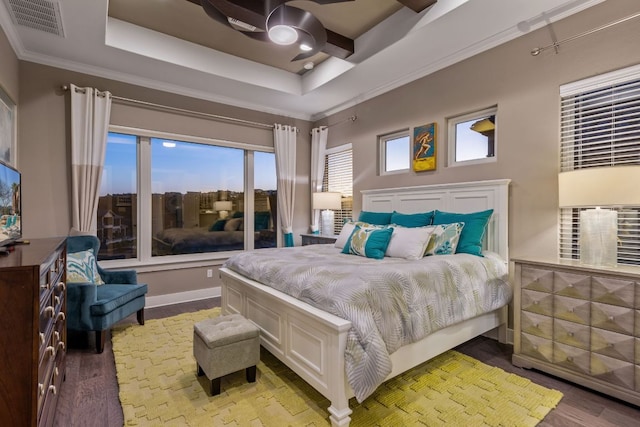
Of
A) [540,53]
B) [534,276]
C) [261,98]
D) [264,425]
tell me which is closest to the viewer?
[264,425]

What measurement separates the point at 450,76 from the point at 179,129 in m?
3.47

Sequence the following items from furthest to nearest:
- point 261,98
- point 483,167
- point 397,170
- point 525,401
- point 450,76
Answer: point 261,98 < point 397,170 < point 450,76 < point 483,167 < point 525,401

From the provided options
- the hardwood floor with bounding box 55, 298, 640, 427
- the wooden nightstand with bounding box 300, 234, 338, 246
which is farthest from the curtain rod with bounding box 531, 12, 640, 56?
the wooden nightstand with bounding box 300, 234, 338, 246

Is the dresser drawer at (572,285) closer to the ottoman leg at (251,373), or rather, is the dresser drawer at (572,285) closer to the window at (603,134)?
the window at (603,134)

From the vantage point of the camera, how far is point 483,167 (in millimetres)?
3271

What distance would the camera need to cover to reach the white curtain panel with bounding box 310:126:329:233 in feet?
17.5

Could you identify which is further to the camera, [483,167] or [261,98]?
[261,98]

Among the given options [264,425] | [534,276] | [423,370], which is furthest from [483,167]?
[264,425]

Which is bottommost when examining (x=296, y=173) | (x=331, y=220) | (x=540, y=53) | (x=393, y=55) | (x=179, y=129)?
(x=331, y=220)

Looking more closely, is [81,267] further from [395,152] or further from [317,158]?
[395,152]

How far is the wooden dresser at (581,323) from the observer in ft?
6.38

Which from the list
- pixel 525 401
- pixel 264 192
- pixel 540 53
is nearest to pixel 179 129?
pixel 264 192

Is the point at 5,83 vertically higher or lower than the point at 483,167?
higher

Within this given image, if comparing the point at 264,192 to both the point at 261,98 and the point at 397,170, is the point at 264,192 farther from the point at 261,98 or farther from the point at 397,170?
the point at 397,170
